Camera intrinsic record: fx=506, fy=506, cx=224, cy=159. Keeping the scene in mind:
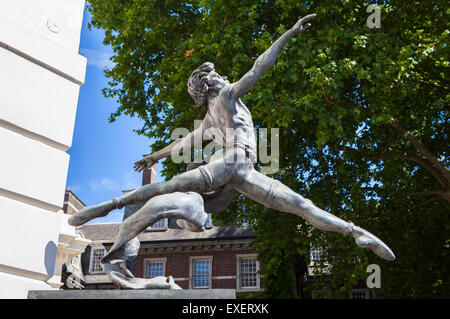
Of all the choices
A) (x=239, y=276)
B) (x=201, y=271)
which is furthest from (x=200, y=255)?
(x=239, y=276)

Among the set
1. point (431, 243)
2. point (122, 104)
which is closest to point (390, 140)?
point (431, 243)

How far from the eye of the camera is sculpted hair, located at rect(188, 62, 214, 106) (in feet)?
17.7

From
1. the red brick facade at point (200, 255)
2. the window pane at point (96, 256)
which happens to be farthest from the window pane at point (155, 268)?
the window pane at point (96, 256)

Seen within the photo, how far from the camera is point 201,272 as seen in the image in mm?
32031

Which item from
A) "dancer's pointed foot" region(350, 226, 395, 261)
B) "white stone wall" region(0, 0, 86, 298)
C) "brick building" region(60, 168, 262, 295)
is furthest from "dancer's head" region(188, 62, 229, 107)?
"brick building" region(60, 168, 262, 295)

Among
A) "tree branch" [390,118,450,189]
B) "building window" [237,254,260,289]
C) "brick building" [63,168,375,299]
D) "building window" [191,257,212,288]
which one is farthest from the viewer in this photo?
"building window" [191,257,212,288]

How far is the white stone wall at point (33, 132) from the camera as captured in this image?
4176mm

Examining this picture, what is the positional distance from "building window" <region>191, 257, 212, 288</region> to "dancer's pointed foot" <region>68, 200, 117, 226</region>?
27923mm

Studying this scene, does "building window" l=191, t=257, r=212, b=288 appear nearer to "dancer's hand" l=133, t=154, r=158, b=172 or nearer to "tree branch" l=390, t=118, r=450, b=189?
"tree branch" l=390, t=118, r=450, b=189

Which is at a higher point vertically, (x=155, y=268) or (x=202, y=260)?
(x=202, y=260)

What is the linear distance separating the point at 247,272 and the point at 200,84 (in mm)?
27299

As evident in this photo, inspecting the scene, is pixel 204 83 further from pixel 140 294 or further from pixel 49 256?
pixel 140 294

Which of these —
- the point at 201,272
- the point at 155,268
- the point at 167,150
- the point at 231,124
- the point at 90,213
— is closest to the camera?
the point at 90,213

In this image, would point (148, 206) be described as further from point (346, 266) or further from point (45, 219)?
point (346, 266)
